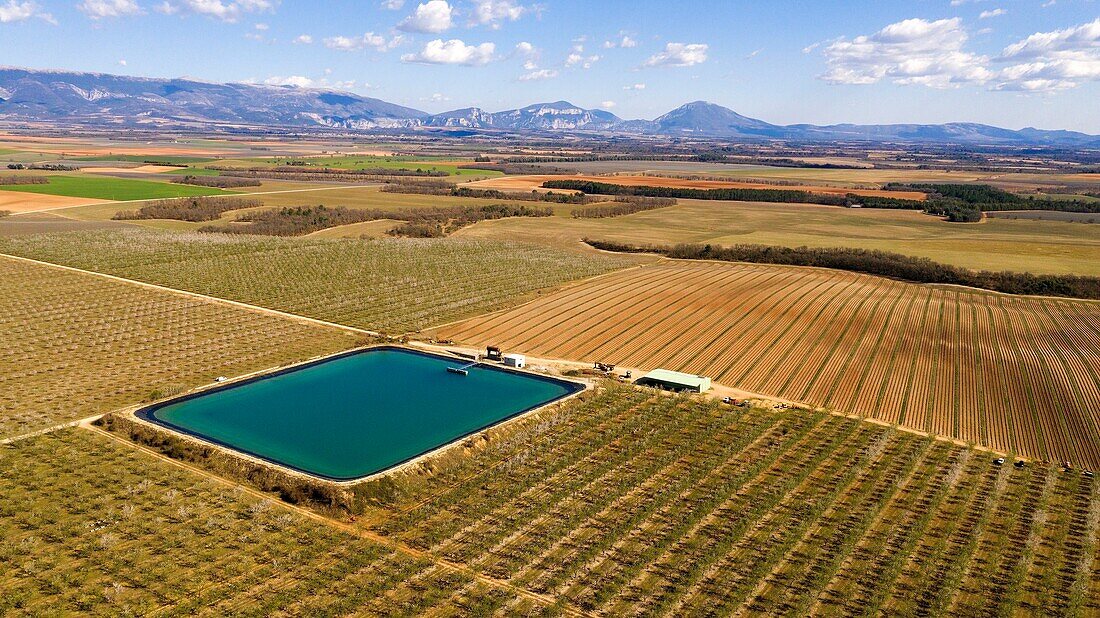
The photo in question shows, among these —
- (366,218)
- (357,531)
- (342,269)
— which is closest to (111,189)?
(366,218)

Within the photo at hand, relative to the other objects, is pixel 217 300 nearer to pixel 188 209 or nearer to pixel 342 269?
pixel 342 269

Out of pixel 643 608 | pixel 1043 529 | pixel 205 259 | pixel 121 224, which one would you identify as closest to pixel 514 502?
pixel 643 608

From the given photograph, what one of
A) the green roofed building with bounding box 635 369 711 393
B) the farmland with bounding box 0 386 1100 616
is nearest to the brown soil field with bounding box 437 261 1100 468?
the green roofed building with bounding box 635 369 711 393

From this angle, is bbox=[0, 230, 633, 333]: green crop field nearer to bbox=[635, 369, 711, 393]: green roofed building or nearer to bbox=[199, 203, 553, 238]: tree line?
bbox=[199, 203, 553, 238]: tree line

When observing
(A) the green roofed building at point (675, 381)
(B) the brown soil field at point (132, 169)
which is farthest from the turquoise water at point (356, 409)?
(B) the brown soil field at point (132, 169)

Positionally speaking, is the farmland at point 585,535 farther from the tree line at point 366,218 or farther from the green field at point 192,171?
the green field at point 192,171
